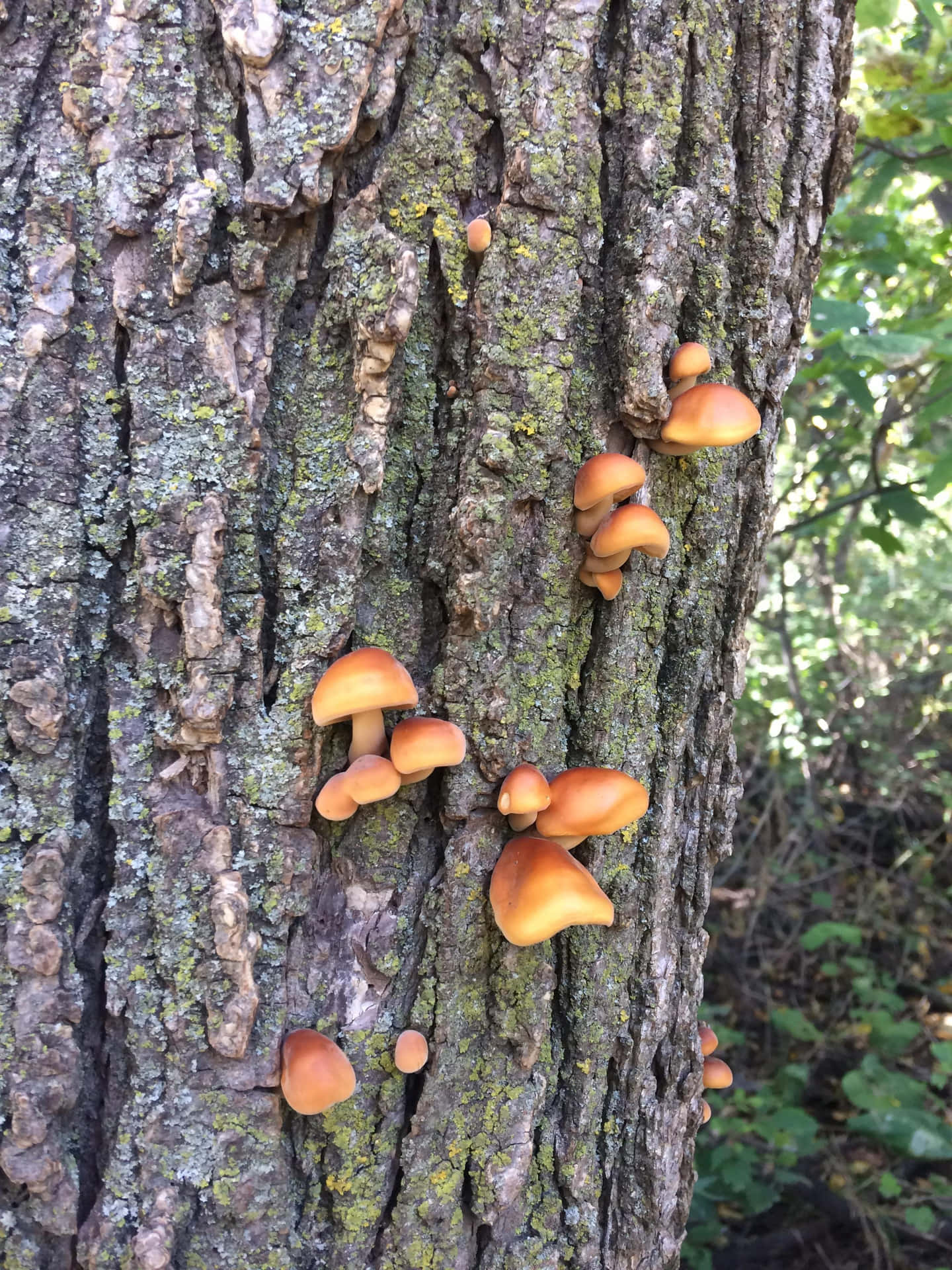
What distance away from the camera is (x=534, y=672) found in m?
1.47

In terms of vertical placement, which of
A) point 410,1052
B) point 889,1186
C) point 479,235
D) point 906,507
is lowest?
point 889,1186

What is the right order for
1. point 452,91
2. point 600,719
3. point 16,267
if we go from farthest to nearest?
1. point 600,719
2. point 452,91
3. point 16,267

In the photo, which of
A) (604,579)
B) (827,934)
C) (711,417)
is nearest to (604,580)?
(604,579)

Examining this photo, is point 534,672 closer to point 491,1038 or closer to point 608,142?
point 491,1038

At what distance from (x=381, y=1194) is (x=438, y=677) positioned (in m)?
0.89

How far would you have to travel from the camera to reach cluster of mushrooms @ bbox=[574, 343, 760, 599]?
142 cm

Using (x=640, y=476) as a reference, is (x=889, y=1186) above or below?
below

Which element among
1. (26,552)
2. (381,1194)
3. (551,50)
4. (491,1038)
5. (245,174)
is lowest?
(381,1194)

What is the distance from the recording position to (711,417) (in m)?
1.46

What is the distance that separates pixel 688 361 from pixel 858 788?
20.2 ft

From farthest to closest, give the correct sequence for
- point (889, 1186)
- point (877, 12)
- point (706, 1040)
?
point (889, 1186), point (877, 12), point (706, 1040)

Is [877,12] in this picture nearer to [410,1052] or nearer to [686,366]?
→ [686,366]

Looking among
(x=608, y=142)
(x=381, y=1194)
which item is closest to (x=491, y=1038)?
(x=381, y=1194)

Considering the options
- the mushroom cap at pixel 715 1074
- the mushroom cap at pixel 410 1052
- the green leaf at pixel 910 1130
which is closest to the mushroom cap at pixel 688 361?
the mushroom cap at pixel 410 1052
